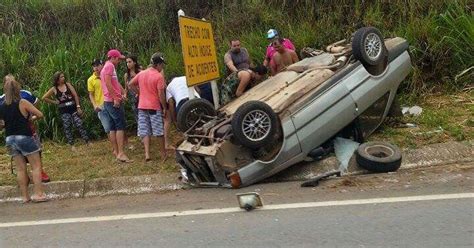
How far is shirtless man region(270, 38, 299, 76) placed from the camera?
29.3ft

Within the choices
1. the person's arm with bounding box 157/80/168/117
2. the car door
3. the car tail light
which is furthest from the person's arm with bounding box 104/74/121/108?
the car door

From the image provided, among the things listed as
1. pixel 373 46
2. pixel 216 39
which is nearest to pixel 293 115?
pixel 373 46

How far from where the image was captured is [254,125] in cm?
617

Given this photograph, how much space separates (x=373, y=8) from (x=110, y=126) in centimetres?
585

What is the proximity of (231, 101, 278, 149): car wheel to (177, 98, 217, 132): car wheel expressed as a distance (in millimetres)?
1044

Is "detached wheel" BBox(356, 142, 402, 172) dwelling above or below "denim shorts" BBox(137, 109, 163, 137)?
below

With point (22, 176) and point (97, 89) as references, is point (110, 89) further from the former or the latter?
point (22, 176)

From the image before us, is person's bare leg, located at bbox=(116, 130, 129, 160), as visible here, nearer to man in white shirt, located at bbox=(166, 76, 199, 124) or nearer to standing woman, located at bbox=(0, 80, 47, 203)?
man in white shirt, located at bbox=(166, 76, 199, 124)

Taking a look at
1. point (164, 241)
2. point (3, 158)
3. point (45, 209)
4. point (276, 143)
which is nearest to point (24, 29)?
point (3, 158)

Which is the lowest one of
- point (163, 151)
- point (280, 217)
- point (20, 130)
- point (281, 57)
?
point (280, 217)

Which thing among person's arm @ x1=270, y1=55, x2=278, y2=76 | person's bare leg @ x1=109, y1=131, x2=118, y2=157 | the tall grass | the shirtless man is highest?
the tall grass

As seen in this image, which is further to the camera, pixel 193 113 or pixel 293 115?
pixel 193 113

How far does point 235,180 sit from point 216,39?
5916 millimetres

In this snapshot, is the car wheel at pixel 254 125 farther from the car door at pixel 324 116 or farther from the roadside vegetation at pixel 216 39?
the roadside vegetation at pixel 216 39
